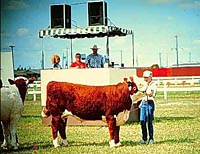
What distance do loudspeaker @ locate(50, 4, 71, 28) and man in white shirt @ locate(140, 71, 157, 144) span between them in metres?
0.60

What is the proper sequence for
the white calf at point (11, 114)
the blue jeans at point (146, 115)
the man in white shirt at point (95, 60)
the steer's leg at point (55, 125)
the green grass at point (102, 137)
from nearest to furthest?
the white calf at point (11, 114) → the green grass at point (102, 137) → the steer's leg at point (55, 125) → the blue jeans at point (146, 115) → the man in white shirt at point (95, 60)

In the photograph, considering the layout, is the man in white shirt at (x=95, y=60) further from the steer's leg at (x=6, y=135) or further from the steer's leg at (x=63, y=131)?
the steer's leg at (x=6, y=135)

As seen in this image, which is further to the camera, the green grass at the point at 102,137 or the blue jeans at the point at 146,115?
the blue jeans at the point at 146,115

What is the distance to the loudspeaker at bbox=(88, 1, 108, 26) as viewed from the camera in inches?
146

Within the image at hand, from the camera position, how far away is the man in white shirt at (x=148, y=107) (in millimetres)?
3768

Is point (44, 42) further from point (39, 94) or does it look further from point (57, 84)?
point (39, 94)

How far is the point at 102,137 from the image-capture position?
4055mm

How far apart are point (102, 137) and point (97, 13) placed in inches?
33.3

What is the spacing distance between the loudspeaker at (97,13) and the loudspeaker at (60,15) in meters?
0.19

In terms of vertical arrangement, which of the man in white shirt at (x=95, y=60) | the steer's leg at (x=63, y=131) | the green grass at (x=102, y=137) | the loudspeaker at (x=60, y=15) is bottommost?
the green grass at (x=102, y=137)

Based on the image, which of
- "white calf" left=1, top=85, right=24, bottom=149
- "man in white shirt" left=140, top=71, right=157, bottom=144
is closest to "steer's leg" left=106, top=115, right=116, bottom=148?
"man in white shirt" left=140, top=71, right=157, bottom=144

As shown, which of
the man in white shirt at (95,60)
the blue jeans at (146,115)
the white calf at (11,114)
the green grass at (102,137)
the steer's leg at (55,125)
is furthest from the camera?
the man in white shirt at (95,60)

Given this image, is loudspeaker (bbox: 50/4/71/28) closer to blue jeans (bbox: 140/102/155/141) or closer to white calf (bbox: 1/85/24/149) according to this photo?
white calf (bbox: 1/85/24/149)

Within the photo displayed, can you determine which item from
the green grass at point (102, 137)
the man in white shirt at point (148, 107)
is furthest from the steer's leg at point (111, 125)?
the man in white shirt at point (148, 107)
